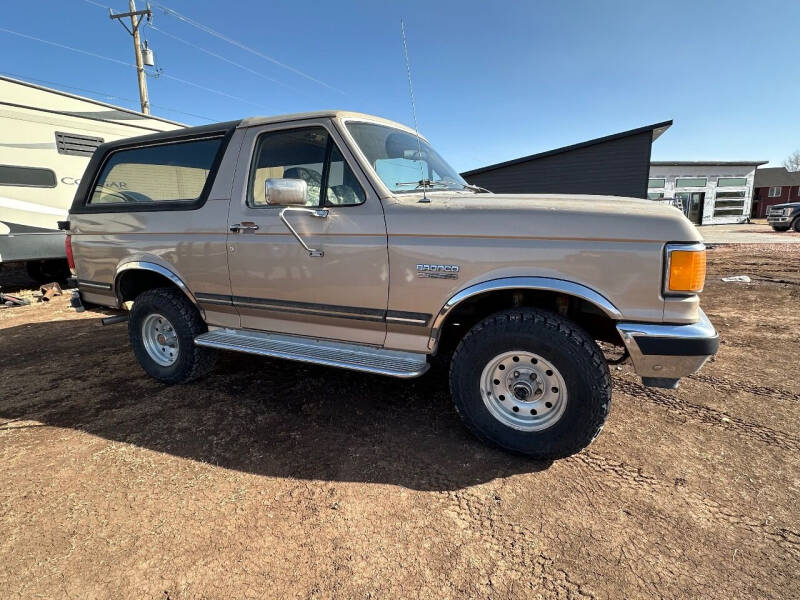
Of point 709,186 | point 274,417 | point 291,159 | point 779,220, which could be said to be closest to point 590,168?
point 779,220

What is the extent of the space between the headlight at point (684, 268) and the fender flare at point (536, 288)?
0.30m

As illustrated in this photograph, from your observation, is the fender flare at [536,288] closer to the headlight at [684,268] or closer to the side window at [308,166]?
the headlight at [684,268]

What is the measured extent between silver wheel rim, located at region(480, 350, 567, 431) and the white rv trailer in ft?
27.9

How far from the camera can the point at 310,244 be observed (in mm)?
2861

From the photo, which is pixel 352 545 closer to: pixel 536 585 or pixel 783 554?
pixel 536 585

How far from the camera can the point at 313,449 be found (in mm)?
2645

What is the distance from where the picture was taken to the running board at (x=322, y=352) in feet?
8.57

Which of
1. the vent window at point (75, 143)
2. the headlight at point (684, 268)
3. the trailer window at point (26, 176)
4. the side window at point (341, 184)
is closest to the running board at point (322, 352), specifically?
the side window at point (341, 184)

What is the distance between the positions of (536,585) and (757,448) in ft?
6.10

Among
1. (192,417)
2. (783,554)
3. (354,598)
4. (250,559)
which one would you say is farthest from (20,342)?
(783,554)

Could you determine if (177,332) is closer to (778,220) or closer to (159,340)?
(159,340)

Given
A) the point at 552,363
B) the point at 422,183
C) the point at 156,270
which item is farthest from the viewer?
the point at 156,270

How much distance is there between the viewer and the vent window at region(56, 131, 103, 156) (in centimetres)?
752

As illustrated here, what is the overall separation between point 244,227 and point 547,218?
2.17 meters
